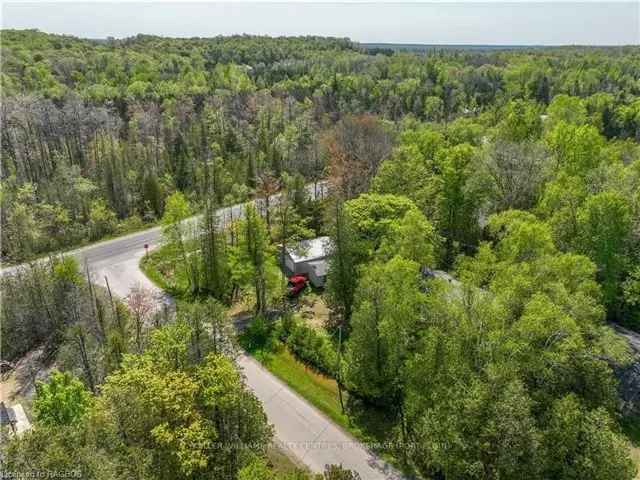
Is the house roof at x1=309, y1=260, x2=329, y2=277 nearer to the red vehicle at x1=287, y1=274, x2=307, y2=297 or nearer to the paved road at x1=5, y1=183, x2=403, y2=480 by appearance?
the red vehicle at x1=287, y1=274, x2=307, y2=297

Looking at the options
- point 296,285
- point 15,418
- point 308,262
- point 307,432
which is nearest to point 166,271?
point 296,285

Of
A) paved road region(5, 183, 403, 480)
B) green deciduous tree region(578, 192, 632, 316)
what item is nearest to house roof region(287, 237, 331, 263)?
paved road region(5, 183, 403, 480)

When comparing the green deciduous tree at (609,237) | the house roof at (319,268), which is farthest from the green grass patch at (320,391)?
the green deciduous tree at (609,237)

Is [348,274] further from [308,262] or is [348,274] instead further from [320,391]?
[320,391]

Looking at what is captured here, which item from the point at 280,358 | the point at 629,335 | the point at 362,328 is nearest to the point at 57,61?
the point at 280,358

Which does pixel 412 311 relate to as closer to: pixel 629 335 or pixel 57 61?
pixel 629 335

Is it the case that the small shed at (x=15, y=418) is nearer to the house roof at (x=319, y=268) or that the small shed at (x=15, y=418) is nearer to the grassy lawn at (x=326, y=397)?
the grassy lawn at (x=326, y=397)
